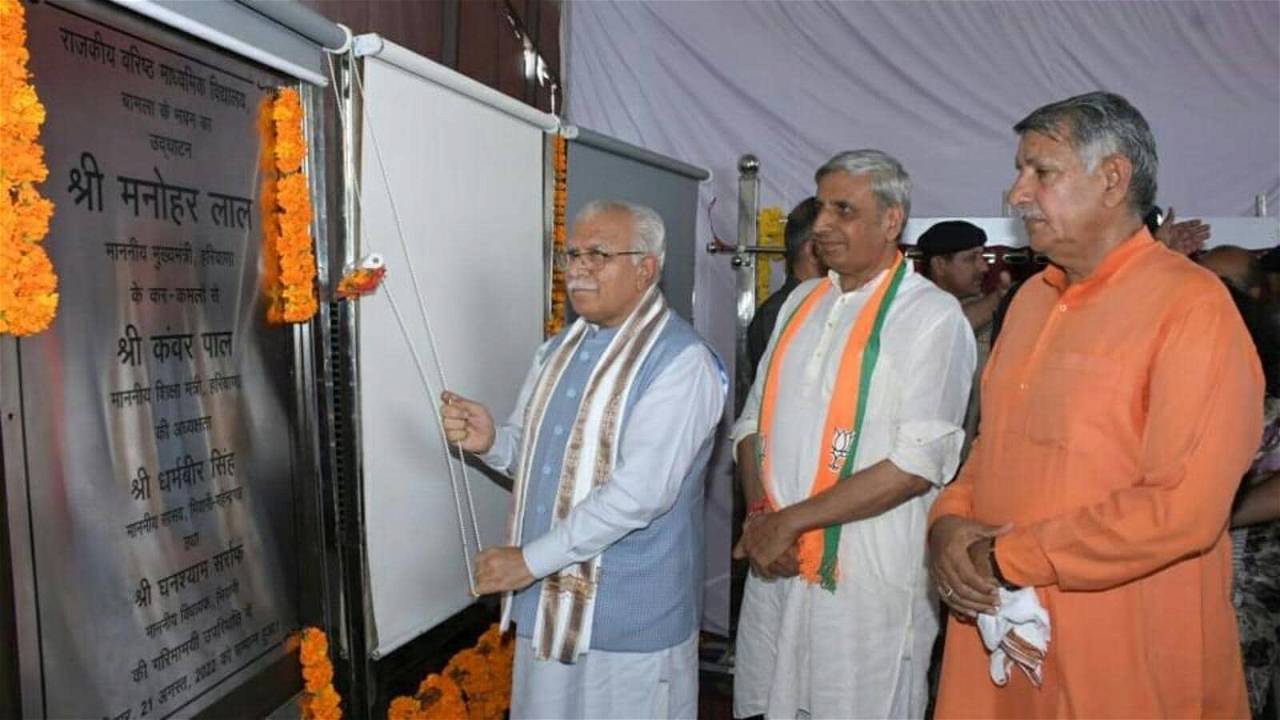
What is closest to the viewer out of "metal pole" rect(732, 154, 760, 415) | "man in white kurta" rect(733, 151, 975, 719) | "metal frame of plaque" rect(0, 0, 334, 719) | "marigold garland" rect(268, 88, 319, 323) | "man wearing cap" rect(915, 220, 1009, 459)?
"metal frame of plaque" rect(0, 0, 334, 719)

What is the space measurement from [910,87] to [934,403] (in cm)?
258

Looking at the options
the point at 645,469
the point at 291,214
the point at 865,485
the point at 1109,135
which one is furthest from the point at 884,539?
the point at 291,214

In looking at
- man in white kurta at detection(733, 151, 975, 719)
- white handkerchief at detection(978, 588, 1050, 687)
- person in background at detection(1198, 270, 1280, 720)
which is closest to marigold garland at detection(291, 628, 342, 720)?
man in white kurta at detection(733, 151, 975, 719)

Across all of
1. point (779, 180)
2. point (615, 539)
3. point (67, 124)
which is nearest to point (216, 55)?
point (67, 124)

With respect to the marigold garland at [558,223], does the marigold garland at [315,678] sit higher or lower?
lower

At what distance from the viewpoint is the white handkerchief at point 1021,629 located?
1.49 meters

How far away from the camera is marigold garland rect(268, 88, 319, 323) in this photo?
194 centimetres

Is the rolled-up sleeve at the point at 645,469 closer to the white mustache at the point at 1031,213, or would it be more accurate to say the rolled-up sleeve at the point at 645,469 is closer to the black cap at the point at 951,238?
the white mustache at the point at 1031,213

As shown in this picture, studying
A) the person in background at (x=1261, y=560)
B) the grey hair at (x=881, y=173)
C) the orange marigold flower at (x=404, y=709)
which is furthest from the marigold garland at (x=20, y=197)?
the person in background at (x=1261, y=560)

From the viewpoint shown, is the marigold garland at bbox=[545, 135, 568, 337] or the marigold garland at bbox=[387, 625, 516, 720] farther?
the marigold garland at bbox=[545, 135, 568, 337]

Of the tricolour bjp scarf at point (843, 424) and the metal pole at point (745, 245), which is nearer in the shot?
the tricolour bjp scarf at point (843, 424)

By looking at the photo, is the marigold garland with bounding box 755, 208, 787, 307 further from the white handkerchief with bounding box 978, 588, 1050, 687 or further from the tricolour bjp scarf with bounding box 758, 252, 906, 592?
the white handkerchief with bounding box 978, 588, 1050, 687

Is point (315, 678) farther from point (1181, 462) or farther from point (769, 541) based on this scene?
point (1181, 462)

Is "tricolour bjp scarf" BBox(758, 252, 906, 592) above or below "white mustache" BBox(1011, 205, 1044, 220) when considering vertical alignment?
below
